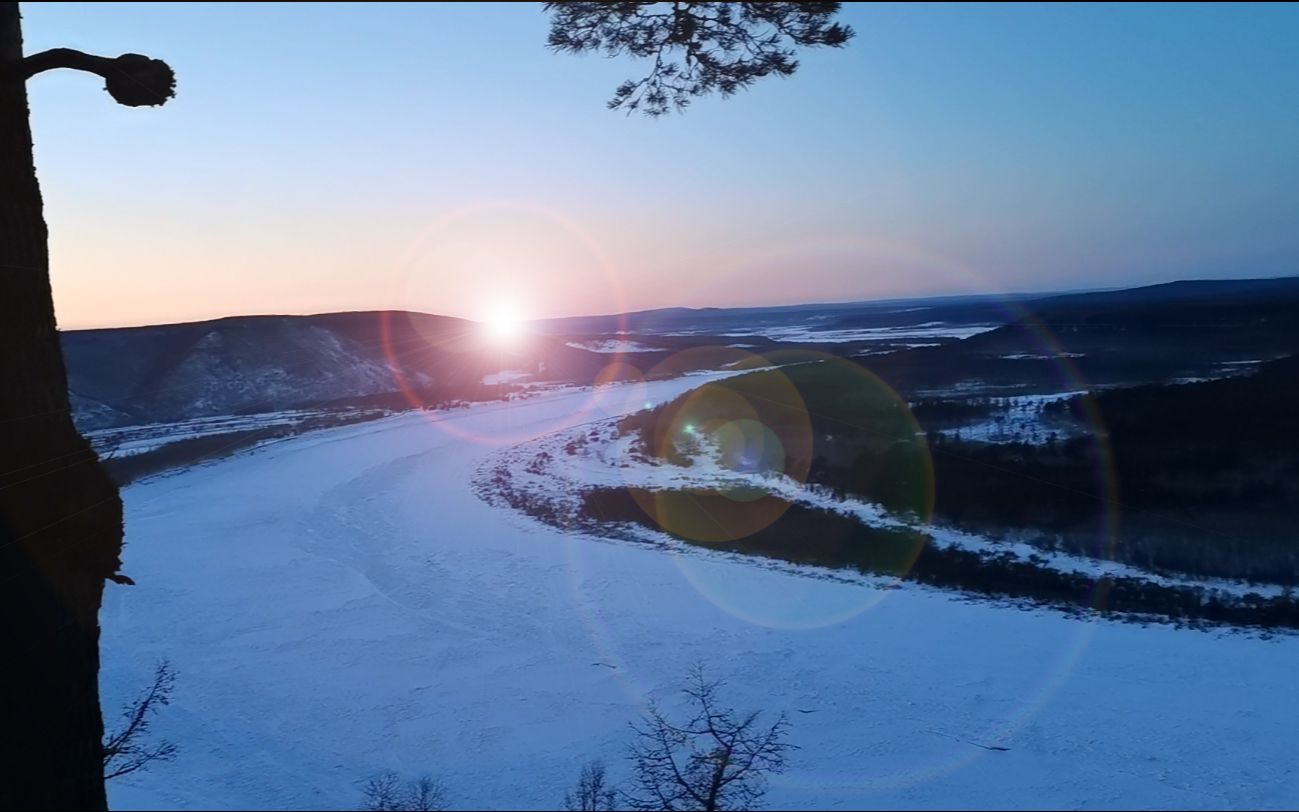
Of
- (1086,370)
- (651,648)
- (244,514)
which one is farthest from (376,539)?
(1086,370)

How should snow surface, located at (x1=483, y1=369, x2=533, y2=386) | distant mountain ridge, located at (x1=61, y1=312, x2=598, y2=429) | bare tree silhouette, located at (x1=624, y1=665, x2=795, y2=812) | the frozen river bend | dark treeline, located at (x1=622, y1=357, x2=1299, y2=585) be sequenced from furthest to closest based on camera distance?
snow surface, located at (x1=483, y1=369, x2=533, y2=386)
distant mountain ridge, located at (x1=61, y1=312, x2=598, y2=429)
dark treeline, located at (x1=622, y1=357, x2=1299, y2=585)
the frozen river bend
bare tree silhouette, located at (x1=624, y1=665, x2=795, y2=812)

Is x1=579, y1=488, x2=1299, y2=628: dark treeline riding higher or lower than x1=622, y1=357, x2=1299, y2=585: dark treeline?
lower

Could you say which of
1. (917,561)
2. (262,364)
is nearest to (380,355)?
(262,364)

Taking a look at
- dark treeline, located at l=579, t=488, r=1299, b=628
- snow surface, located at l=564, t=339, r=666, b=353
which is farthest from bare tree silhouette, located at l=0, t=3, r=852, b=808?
snow surface, located at l=564, t=339, r=666, b=353

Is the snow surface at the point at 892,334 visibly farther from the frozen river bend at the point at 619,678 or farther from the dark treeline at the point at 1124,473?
the frozen river bend at the point at 619,678

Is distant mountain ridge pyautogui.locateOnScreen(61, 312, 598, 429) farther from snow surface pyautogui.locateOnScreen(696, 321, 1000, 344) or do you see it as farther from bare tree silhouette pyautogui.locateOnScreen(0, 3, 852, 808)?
bare tree silhouette pyautogui.locateOnScreen(0, 3, 852, 808)

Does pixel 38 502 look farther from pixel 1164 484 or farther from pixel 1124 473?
pixel 1124 473
